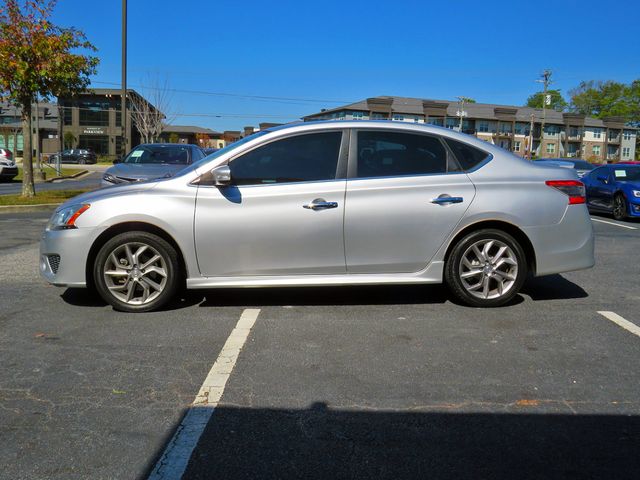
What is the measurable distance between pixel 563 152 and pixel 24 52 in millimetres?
95045

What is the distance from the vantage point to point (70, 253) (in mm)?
4879

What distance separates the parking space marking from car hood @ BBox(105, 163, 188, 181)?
7.21 m

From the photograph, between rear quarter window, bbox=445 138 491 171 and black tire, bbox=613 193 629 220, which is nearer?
rear quarter window, bbox=445 138 491 171

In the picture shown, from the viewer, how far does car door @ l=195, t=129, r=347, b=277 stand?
4.84m

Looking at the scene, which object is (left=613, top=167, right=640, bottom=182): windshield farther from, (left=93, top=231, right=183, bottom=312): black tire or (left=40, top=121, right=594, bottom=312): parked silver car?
(left=93, top=231, right=183, bottom=312): black tire

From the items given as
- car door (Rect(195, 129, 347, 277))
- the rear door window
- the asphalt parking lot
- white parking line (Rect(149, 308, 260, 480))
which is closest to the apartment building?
the rear door window

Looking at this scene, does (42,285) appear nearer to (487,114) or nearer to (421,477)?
(421,477)

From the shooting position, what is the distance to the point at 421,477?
2514 mm

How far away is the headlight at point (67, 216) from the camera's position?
4.89 m

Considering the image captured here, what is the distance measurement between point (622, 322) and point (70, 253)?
4740 mm

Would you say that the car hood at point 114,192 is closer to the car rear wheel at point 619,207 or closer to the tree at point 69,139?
the car rear wheel at point 619,207

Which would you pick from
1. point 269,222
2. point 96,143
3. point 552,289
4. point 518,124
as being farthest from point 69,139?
point 552,289

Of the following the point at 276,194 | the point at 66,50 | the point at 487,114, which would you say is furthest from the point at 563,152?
the point at 276,194

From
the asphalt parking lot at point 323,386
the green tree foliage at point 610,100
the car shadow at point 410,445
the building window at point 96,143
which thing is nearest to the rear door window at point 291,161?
the asphalt parking lot at point 323,386
